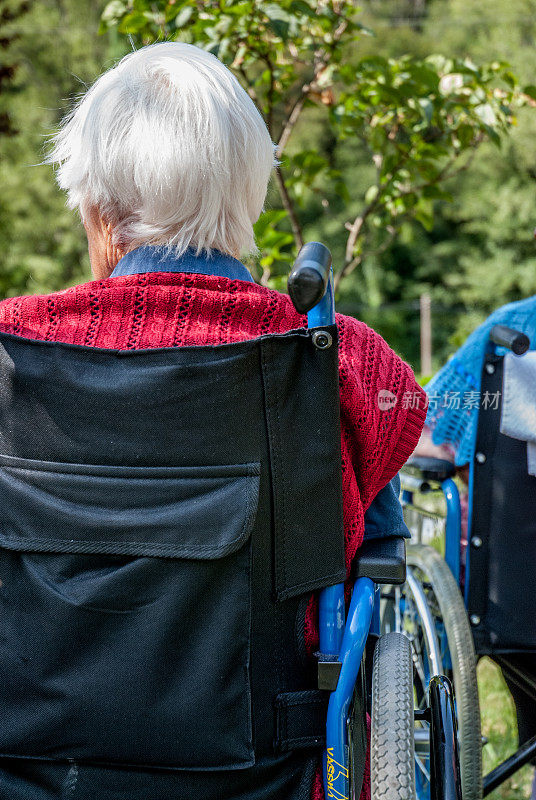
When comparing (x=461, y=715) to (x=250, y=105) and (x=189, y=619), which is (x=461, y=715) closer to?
(x=189, y=619)

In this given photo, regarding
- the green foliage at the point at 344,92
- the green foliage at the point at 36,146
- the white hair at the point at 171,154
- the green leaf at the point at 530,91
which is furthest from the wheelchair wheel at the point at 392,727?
the green foliage at the point at 36,146

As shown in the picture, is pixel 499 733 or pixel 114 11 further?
pixel 114 11

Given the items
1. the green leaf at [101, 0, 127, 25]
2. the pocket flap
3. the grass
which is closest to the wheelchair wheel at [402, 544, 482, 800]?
the grass

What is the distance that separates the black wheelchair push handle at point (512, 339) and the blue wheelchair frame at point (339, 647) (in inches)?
27.7

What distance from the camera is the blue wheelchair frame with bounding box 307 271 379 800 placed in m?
1.12

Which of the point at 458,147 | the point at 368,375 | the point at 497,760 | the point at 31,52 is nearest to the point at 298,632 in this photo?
the point at 368,375

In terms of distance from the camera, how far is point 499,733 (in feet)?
8.72

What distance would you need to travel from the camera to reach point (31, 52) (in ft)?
70.0

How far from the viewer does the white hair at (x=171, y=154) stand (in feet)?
3.88

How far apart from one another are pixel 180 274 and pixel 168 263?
0.04 meters

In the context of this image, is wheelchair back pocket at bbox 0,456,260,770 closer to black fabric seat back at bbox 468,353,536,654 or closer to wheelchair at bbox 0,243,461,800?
wheelchair at bbox 0,243,461,800

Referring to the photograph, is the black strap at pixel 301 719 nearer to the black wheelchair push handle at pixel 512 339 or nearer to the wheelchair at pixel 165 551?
the wheelchair at pixel 165 551

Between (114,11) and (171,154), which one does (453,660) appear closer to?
(171,154)

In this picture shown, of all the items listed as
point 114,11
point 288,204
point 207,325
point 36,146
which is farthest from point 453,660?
point 36,146
